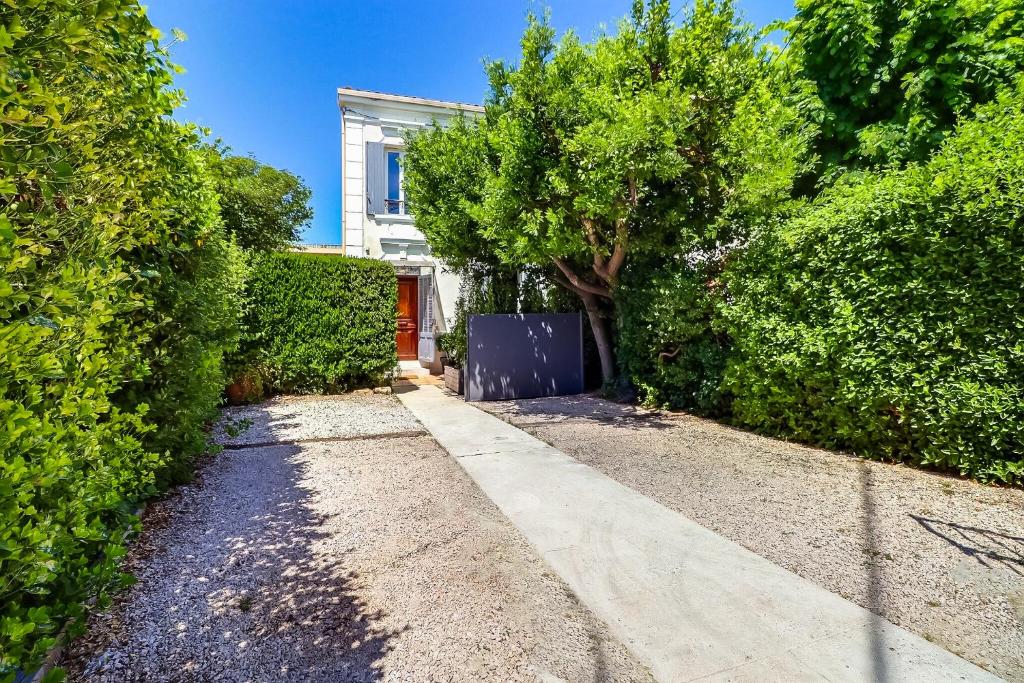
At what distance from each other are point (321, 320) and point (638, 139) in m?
5.81

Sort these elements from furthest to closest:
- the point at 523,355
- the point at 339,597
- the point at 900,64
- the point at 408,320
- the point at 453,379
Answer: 1. the point at 408,320
2. the point at 453,379
3. the point at 523,355
4. the point at 900,64
5. the point at 339,597

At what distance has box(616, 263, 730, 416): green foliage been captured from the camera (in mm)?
6121

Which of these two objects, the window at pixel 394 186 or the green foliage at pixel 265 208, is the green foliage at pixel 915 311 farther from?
the window at pixel 394 186

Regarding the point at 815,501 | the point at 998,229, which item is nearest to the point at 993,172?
the point at 998,229

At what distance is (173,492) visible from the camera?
3.61m

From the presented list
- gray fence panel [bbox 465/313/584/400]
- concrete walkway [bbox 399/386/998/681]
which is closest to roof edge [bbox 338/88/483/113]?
gray fence panel [bbox 465/313/584/400]

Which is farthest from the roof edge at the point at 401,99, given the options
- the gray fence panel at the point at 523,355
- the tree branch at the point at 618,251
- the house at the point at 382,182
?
the tree branch at the point at 618,251

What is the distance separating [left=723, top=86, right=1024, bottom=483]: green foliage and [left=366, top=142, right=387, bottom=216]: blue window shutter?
8.66 m

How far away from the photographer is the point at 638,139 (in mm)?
4961

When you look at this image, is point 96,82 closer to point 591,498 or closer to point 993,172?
point 591,498

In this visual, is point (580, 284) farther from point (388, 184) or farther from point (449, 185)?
point (388, 184)

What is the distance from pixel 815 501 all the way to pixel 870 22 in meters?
6.35

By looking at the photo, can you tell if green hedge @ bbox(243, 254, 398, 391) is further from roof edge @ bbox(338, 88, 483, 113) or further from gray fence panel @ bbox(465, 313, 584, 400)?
roof edge @ bbox(338, 88, 483, 113)

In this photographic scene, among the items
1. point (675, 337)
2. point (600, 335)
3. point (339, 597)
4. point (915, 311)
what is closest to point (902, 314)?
point (915, 311)
